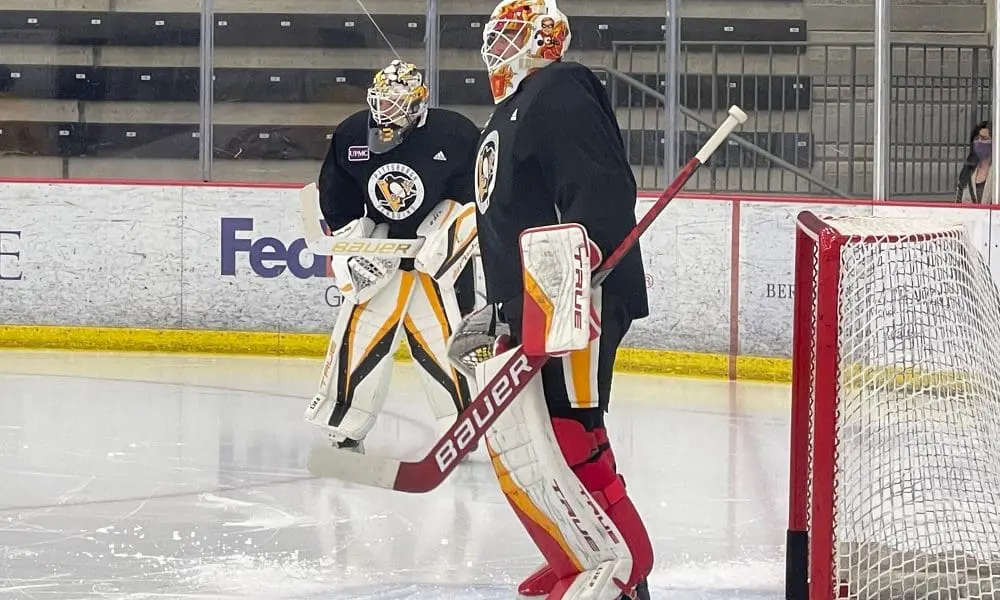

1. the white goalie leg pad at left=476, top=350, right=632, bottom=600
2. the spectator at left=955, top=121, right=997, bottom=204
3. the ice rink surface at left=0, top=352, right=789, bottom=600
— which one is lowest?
the ice rink surface at left=0, top=352, right=789, bottom=600

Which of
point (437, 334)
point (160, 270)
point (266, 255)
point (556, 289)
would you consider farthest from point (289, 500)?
point (160, 270)

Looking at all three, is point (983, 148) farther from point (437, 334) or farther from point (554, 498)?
point (554, 498)

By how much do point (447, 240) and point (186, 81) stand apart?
10.8 feet

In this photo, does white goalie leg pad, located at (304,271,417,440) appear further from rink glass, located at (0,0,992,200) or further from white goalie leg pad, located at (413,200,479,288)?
rink glass, located at (0,0,992,200)

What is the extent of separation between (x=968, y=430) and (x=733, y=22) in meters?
4.21

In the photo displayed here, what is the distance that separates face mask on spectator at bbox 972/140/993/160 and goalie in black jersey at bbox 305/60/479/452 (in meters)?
2.65

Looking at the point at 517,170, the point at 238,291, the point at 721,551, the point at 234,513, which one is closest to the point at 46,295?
the point at 238,291

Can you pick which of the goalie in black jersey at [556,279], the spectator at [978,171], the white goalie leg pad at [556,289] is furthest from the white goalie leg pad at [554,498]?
the spectator at [978,171]

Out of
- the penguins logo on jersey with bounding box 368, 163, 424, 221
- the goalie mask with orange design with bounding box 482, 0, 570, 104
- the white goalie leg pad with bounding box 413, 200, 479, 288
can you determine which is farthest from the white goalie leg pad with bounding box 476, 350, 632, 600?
the penguins logo on jersey with bounding box 368, 163, 424, 221

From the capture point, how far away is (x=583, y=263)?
2.37 meters

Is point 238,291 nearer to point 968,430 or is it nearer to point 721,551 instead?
point 721,551

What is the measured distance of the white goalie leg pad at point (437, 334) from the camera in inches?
178

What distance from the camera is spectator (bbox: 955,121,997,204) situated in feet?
20.4

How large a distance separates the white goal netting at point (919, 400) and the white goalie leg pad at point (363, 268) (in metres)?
1.72
